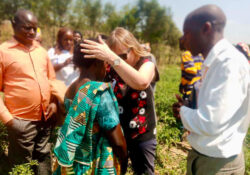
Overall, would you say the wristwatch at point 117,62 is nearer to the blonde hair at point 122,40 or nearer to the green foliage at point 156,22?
the blonde hair at point 122,40

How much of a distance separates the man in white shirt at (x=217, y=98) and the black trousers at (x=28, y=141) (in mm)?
1662

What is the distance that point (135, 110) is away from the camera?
1.79 meters

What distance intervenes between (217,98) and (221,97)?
0.02 metres

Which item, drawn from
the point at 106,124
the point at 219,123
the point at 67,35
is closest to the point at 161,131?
the point at 67,35

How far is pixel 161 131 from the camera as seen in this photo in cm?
381

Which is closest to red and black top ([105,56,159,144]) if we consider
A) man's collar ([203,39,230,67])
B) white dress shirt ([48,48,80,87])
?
man's collar ([203,39,230,67])

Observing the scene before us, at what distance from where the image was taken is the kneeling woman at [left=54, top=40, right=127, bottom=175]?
1.31 meters

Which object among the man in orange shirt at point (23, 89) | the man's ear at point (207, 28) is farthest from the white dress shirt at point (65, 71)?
the man's ear at point (207, 28)

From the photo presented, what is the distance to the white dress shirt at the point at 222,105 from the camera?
97 cm

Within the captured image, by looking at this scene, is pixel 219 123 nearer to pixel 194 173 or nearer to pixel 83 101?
pixel 194 173

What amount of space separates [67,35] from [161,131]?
241 centimetres

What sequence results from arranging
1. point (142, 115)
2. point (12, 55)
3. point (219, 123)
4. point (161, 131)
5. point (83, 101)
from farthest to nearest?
point (161, 131) < point (12, 55) < point (142, 115) < point (83, 101) < point (219, 123)

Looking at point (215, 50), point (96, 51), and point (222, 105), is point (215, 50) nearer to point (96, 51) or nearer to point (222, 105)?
point (222, 105)

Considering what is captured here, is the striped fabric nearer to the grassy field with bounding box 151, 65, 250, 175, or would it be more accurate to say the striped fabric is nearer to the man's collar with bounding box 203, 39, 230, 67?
the grassy field with bounding box 151, 65, 250, 175
